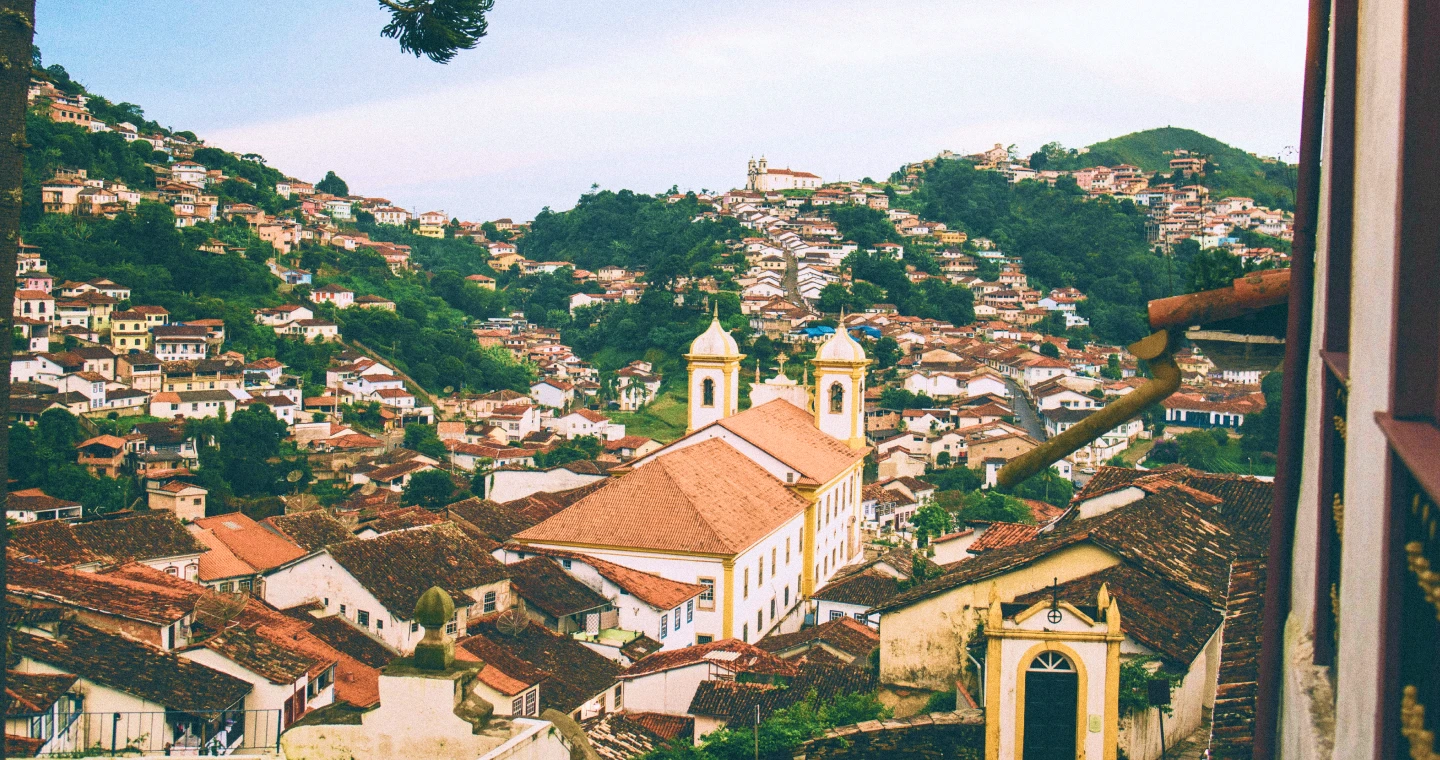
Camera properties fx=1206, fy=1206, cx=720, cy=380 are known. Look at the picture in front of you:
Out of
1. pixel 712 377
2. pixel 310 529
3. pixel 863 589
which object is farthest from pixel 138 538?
pixel 863 589

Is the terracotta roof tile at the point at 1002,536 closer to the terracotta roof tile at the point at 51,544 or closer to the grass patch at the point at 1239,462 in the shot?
the terracotta roof tile at the point at 51,544

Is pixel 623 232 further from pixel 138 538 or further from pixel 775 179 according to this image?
pixel 138 538

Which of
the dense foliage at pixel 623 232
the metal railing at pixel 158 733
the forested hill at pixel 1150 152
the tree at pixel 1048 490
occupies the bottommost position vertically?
the tree at pixel 1048 490

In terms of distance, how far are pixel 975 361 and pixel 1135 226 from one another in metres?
42.4

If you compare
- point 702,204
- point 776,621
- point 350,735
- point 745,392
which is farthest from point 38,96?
point 350,735

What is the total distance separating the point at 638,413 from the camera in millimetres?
66125

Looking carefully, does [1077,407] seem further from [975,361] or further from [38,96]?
[38,96]

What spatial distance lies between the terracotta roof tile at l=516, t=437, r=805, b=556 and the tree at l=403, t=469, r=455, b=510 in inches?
726

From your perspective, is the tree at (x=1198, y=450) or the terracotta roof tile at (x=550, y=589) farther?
the tree at (x=1198, y=450)

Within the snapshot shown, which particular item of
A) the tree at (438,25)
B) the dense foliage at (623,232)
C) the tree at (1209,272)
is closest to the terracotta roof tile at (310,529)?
the tree at (438,25)

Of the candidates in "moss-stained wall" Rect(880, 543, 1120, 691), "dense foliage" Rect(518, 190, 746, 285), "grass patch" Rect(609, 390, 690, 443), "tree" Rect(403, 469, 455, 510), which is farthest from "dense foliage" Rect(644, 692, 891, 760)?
"dense foliage" Rect(518, 190, 746, 285)

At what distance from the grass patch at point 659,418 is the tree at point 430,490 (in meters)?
18.1

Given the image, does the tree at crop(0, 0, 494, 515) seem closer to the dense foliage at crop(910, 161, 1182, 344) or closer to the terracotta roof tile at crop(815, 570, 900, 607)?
the terracotta roof tile at crop(815, 570, 900, 607)

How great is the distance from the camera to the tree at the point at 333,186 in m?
131
